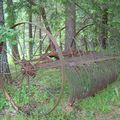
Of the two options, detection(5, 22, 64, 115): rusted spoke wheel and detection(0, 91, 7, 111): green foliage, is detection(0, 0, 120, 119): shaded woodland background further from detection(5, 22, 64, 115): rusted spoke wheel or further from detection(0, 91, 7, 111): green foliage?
detection(0, 91, 7, 111): green foliage

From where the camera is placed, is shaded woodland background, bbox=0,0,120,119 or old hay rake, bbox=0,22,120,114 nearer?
old hay rake, bbox=0,22,120,114

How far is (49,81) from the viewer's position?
7.18m

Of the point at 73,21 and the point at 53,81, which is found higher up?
the point at 73,21

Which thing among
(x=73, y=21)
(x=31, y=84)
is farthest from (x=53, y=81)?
(x=73, y=21)

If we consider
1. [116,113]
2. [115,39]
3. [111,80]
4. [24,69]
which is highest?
[115,39]

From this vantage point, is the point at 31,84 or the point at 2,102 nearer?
the point at 2,102

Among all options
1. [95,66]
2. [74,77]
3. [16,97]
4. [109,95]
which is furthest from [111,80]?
[16,97]

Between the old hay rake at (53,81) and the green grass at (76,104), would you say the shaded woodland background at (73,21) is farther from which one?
the green grass at (76,104)

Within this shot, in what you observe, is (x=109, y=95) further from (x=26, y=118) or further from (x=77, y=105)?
(x=26, y=118)

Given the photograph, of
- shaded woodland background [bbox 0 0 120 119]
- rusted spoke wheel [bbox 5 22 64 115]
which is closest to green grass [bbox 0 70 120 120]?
rusted spoke wheel [bbox 5 22 64 115]

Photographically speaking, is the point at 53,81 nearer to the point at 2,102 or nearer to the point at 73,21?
the point at 2,102

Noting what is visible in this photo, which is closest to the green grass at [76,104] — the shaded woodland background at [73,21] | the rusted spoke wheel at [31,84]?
the rusted spoke wheel at [31,84]

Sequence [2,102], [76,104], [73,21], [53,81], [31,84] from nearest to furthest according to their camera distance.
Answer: [76,104], [2,102], [31,84], [53,81], [73,21]

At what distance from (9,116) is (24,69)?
0.86 meters
